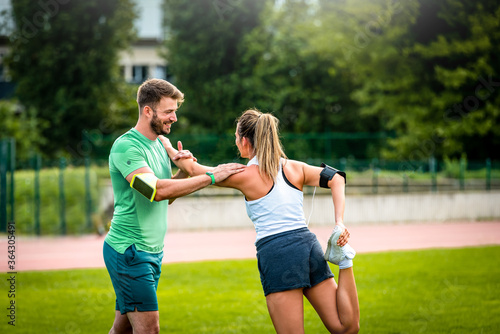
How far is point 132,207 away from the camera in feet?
12.9

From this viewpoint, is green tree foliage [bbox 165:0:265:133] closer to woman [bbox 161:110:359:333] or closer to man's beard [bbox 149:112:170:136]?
man's beard [bbox 149:112:170:136]

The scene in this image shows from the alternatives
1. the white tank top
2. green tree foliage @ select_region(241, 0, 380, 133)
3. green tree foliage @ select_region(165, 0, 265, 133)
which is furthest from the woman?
green tree foliage @ select_region(165, 0, 265, 133)

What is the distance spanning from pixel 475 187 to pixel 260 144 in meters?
18.0

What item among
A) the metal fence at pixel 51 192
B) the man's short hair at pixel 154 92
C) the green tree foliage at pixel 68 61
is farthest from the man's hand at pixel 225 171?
the green tree foliage at pixel 68 61

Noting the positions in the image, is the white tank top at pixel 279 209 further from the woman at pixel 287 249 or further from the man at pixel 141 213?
the man at pixel 141 213

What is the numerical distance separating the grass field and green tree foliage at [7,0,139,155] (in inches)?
761

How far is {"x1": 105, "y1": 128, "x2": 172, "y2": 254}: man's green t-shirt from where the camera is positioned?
389 cm

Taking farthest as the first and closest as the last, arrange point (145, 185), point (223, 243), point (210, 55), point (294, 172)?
1. point (210, 55)
2. point (223, 243)
3. point (294, 172)
4. point (145, 185)

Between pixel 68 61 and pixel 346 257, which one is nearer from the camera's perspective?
pixel 346 257

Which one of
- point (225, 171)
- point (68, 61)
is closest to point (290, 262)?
point (225, 171)

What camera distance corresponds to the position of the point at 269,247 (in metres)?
3.81

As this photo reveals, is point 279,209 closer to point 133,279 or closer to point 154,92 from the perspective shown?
point 133,279

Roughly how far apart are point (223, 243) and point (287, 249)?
12088 millimetres

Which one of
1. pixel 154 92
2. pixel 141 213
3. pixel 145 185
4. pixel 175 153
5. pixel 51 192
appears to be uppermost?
pixel 154 92
